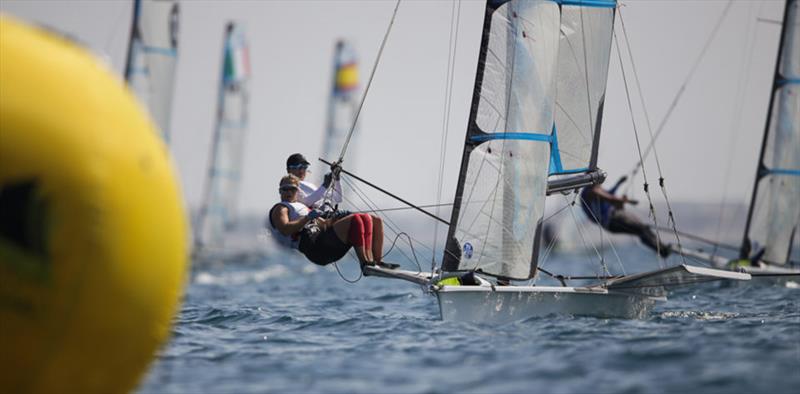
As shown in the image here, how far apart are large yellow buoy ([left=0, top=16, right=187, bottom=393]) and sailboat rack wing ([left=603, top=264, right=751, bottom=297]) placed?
6.45m

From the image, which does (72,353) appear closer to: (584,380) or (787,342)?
(584,380)

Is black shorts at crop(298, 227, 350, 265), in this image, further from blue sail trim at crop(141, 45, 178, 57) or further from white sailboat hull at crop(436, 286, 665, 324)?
blue sail trim at crop(141, 45, 178, 57)

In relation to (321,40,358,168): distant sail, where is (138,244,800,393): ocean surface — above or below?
below

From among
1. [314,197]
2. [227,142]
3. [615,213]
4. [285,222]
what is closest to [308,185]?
[314,197]

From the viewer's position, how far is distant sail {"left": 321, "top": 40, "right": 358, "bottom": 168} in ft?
137

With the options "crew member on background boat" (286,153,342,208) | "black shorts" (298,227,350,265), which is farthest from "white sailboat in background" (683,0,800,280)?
"black shorts" (298,227,350,265)

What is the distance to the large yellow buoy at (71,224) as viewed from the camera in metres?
4.79

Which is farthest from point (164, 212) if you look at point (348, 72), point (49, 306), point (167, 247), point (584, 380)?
point (348, 72)

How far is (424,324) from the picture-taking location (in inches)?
404

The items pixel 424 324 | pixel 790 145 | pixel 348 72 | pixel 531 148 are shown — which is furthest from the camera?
pixel 348 72

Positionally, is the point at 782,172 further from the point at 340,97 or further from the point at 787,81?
the point at 340,97

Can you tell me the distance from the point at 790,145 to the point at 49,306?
54.6 ft

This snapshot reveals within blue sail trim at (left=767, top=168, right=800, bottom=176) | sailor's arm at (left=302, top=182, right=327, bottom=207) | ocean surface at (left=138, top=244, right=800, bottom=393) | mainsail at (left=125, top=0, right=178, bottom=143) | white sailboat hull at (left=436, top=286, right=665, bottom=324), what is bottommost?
ocean surface at (left=138, top=244, right=800, bottom=393)

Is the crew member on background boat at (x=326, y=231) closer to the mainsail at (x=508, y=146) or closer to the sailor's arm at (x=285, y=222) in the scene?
the sailor's arm at (x=285, y=222)
